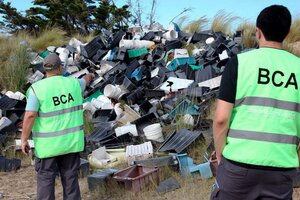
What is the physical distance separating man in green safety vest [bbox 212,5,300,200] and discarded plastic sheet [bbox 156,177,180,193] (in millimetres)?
2464

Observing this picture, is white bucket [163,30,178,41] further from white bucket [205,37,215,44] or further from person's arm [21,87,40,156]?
person's arm [21,87,40,156]

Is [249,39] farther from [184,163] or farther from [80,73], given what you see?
[184,163]

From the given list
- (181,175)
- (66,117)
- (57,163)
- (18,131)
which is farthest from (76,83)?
(18,131)

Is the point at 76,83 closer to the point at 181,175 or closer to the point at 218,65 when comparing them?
the point at 181,175

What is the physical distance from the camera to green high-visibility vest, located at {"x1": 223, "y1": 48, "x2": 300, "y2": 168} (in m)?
2.15

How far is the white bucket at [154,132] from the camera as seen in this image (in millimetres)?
6062

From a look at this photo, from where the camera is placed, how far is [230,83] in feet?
7.13

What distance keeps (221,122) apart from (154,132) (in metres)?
3.89

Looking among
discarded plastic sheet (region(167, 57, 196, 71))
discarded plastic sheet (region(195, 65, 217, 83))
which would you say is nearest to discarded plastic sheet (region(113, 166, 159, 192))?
discarded plastic sheet (region(195, 65, 217, 83))

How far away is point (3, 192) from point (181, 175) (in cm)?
209

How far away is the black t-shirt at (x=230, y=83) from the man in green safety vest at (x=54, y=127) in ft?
6.12

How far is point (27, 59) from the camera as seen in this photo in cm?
1002

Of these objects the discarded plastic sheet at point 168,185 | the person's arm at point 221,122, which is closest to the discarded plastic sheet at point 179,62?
the discarded plastic sheet at point 168,185

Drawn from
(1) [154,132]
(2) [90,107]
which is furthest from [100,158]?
(2) [90,107]
